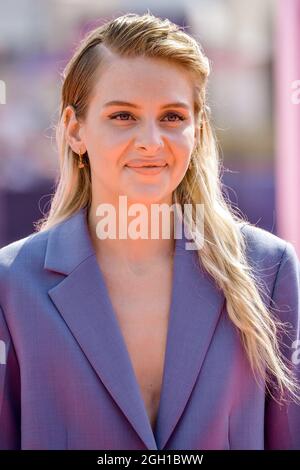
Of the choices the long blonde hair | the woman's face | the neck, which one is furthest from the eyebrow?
the neck

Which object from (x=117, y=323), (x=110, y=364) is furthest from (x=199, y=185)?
(x=110, y=364)

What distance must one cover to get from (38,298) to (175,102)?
1.92ft

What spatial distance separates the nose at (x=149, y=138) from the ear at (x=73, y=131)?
0.25 metres

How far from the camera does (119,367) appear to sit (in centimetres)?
200

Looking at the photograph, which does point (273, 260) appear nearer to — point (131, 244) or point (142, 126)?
point (131, 244)

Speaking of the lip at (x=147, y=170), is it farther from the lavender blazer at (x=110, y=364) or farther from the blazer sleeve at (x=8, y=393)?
the blazer sleeve at (x=8, y=393)

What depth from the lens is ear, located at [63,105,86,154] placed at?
223 cm

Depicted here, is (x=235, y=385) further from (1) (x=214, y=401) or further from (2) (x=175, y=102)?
(2) (x=175, y=102)

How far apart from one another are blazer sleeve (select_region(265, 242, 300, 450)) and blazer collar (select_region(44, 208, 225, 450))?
0.16 m

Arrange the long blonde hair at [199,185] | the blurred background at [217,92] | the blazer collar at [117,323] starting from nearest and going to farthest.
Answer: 1. the blazer collar at [117,323]
2. the long blonde hair at [199,185]
3. the blurred background at [217,92]

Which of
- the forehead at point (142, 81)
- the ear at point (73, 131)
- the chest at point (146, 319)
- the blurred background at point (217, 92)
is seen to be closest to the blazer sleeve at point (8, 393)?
the chest at point (146, 319)

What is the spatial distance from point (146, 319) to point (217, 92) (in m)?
4.83

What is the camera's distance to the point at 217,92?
6.73 meters

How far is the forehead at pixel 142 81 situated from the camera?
2.03 m
